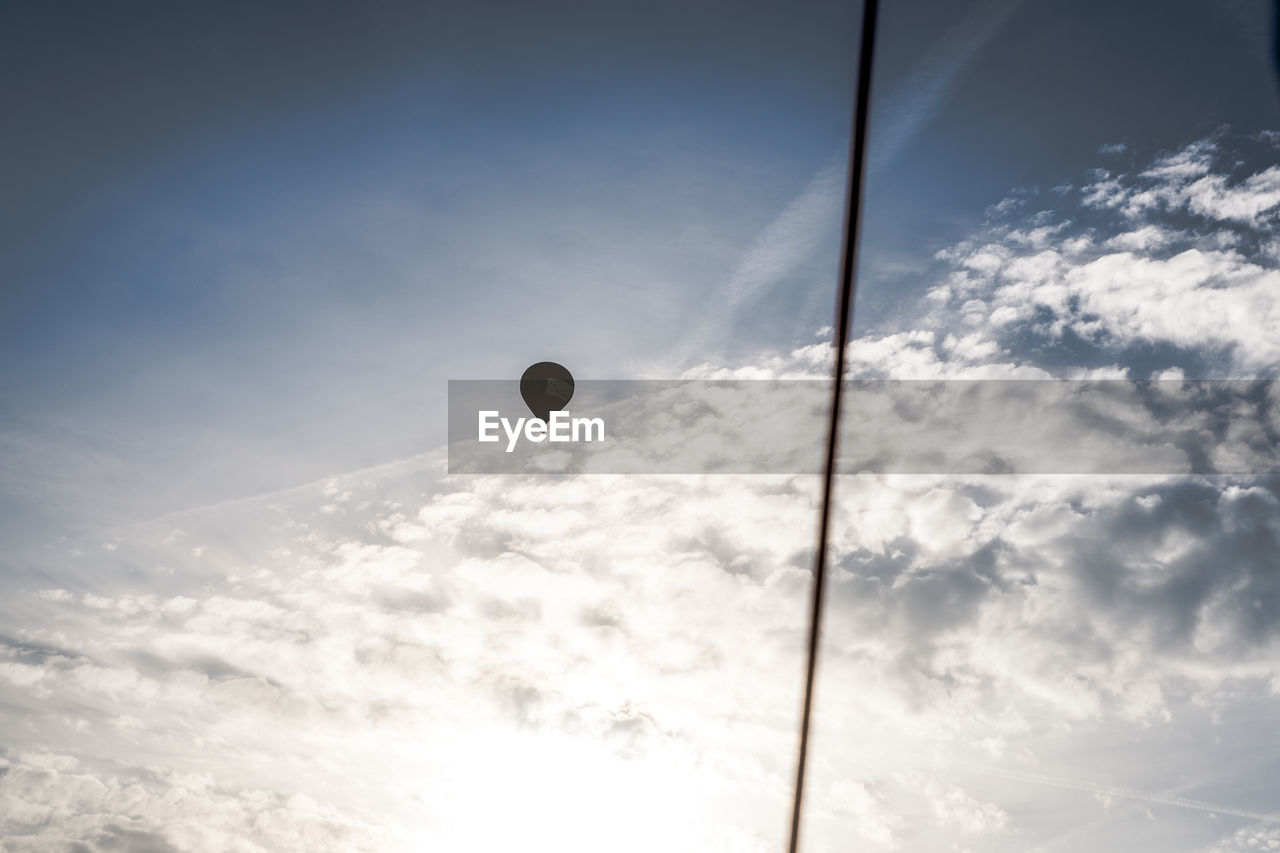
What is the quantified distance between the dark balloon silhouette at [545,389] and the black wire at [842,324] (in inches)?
1199

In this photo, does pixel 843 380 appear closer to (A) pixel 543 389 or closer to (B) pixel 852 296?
(B) pixel 852 296

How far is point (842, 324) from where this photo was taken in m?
7.82

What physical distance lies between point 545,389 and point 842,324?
31361 mm

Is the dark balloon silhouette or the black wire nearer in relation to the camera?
the black wire

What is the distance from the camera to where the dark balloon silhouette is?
38.2 m

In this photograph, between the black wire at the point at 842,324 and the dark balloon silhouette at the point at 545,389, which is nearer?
the black wire at the point at 842,324

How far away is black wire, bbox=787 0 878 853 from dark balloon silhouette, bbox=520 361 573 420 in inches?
1199

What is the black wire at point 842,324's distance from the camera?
7.03 m

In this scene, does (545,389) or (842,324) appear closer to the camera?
(842,324)

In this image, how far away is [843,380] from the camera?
25.6 ft

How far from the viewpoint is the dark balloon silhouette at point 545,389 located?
3822 centimetres

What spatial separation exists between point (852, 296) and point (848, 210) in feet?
3.29

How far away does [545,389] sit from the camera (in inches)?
1515

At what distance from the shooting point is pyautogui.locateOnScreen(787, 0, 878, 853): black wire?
703 cm
